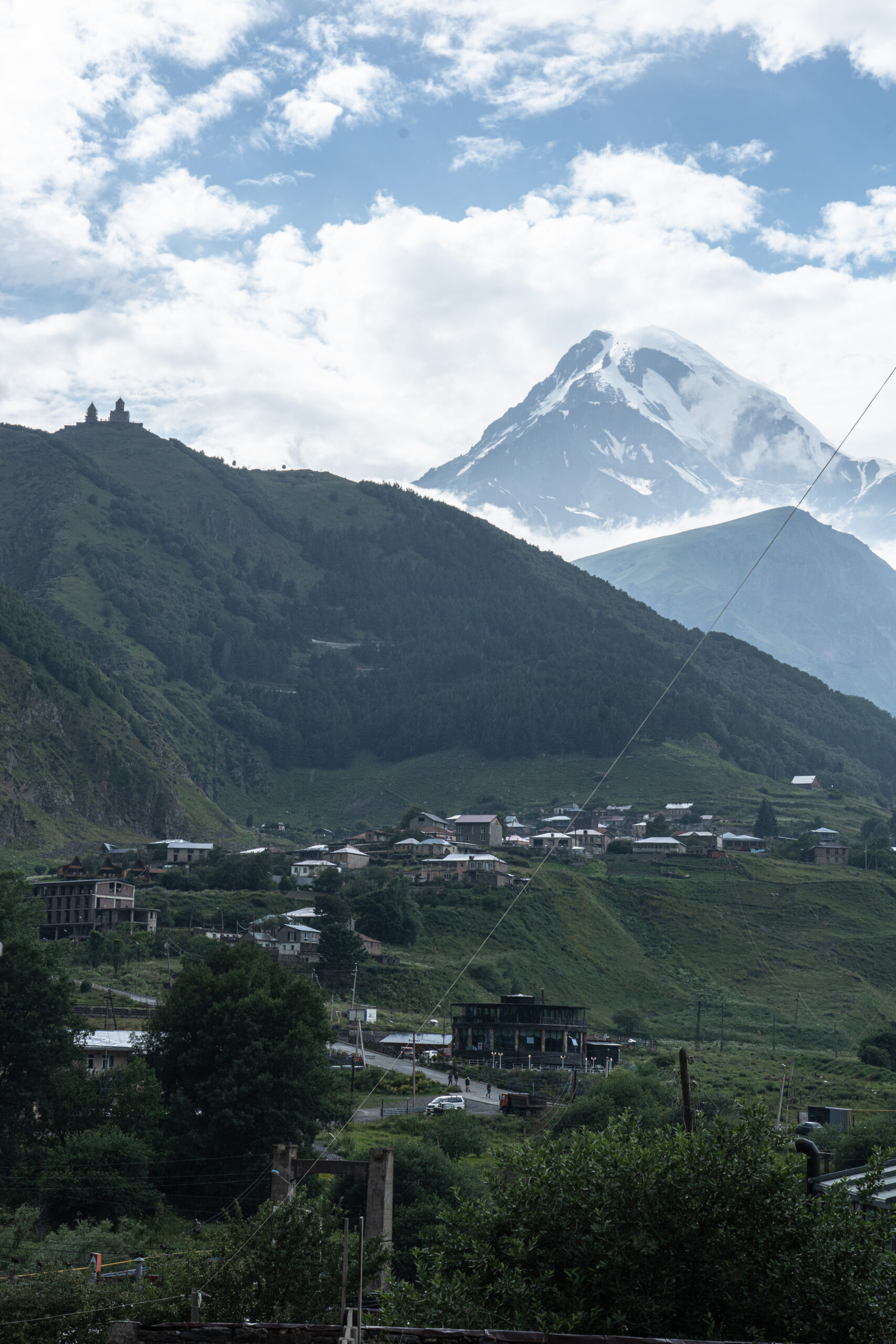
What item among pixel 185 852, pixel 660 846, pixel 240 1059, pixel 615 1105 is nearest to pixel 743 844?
pixel 660 846

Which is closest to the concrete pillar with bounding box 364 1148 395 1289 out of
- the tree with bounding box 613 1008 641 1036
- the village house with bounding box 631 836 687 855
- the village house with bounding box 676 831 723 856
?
the tree with bounding box 613 1008 641 1036

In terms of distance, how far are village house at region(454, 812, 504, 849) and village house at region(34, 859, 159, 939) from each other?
42815 millimetres

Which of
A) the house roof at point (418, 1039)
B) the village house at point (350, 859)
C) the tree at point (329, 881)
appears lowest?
the house roof at point (418, 1039)

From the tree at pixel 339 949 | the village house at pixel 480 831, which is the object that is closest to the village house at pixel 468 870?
the village house at pixel 480 831

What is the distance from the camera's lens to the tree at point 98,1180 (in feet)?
108

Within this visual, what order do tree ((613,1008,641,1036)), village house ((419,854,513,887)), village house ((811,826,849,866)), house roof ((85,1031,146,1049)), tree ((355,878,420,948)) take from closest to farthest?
house roof ((85,1031,146,1049)), tree ((613,1008,641,1036)), tree ((355,878,420,948)), village house ((419,854,513,887)), village house ((811,826,849,866))

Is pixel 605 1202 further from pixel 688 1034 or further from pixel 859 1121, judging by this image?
pixel 688 1034

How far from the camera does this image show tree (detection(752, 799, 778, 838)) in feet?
397

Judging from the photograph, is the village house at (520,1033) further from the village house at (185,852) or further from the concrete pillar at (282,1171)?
the village house at (185,852)

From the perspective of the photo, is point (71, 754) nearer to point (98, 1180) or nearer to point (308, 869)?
point (308, 869)

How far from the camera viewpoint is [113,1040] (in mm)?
48250

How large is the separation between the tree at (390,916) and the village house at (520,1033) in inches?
720

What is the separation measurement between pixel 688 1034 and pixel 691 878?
3288 cm

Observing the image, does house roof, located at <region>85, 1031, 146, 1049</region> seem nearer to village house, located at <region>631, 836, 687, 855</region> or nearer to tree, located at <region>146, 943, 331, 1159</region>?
tree, located at <region>146, 943, 331, 1159</region>
